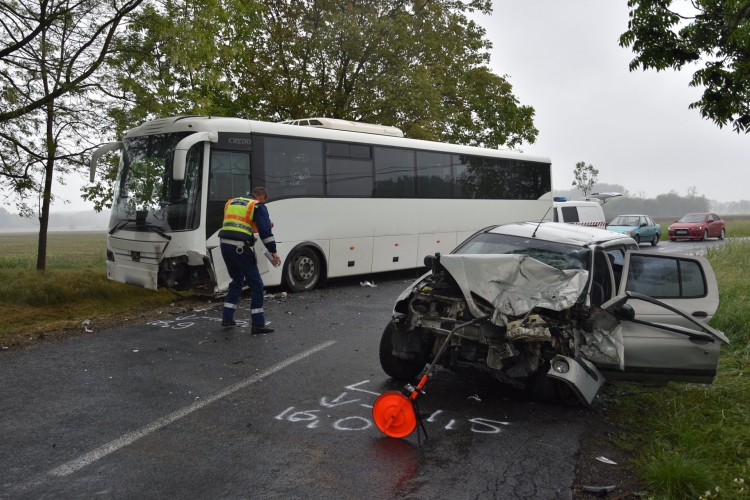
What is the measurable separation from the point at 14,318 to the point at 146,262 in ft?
8.51

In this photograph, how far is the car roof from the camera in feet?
20.5

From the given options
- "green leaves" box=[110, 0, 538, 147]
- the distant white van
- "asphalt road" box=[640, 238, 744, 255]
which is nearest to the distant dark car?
"asphalt road" box=[640, 238, 744, 255]

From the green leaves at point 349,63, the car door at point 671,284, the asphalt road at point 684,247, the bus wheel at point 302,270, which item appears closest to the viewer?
the car door at point 671,284

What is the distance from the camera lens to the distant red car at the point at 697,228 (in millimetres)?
32750

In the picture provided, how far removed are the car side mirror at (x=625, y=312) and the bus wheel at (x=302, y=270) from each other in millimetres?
7478

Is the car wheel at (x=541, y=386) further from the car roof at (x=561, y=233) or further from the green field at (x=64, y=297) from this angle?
the green field at (x=64, y=297)

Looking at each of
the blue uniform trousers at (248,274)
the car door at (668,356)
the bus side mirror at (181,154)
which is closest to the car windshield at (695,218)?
the bus side mirror at (181,154)

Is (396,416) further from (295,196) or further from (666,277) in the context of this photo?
(295,196)

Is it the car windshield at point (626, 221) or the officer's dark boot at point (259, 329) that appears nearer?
the officer's dark boot at point (259, 329)

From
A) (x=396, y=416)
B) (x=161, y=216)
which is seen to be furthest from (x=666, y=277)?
(x=161, y=216)

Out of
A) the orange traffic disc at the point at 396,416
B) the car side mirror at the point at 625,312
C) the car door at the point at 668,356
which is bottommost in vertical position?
the orange traffic disc at the point at 396,416

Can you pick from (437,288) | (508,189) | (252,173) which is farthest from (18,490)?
(508,189)

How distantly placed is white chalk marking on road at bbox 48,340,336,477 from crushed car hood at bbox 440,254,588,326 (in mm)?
2217

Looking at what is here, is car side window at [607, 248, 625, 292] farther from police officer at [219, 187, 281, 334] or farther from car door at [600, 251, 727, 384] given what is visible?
police officer at [219, 187, 281, 334]
